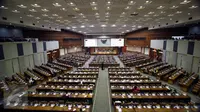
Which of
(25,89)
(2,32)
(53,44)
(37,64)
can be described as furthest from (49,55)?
(25,89)

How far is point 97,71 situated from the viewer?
1479 centimetres

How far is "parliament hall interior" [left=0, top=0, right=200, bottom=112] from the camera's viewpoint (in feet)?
25.3

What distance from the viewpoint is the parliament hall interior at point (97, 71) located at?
7.73 meters

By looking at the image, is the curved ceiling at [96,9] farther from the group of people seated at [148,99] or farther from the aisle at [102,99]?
the aisle at [102,99]

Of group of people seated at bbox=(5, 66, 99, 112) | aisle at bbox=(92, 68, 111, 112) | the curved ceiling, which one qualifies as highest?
the curved ceiling

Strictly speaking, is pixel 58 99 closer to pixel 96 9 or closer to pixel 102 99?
pixel 102 99

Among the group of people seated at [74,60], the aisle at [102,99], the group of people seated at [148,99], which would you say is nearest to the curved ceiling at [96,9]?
the group of people seated at [148,99]

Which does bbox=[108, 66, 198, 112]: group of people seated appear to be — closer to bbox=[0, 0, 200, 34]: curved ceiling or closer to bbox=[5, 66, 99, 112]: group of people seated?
bbox=[5, 66, 99, 112]: group of people seated

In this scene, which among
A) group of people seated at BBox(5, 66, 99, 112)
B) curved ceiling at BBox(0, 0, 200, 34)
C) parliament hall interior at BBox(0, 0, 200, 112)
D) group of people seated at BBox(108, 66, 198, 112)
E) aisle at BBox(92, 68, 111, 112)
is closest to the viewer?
group of people seated at BBox(108, 66, 198, 112)

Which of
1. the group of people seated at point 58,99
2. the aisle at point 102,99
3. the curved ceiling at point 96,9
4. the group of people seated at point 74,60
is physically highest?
the curved ceiling at point 96,9

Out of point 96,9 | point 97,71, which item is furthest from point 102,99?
point 96,9

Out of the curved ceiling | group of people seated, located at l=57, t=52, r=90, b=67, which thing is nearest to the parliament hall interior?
the curved ceiling

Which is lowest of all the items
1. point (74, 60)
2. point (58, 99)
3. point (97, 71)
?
point (58, 99)

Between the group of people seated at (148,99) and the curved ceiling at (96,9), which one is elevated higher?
the curved ceiling at (96,9)
